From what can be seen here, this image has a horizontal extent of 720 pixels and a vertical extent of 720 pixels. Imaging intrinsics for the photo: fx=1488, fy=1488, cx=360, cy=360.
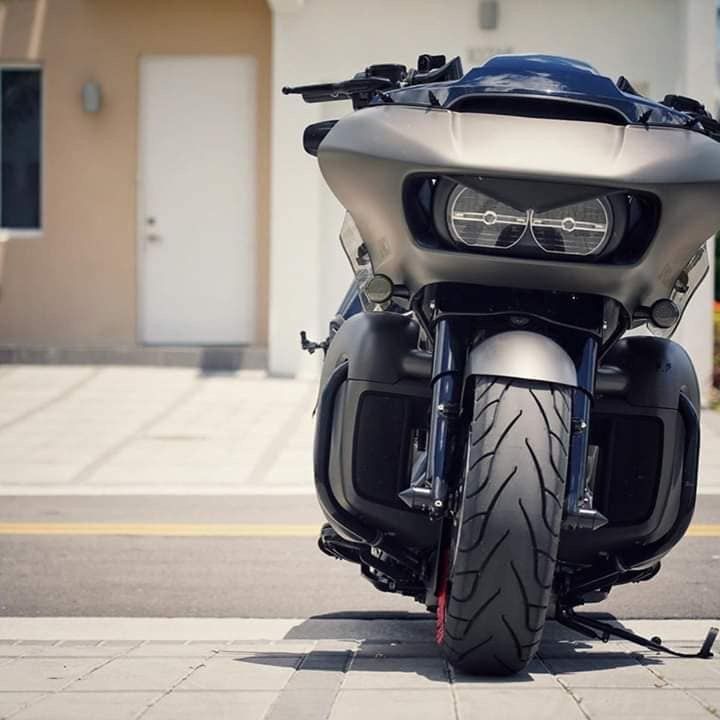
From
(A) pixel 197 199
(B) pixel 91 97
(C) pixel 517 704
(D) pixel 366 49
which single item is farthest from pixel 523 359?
(B) pixel 91 97

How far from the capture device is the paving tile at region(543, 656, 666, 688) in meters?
4.13

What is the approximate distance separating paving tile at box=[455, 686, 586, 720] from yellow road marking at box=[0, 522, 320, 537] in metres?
3.73

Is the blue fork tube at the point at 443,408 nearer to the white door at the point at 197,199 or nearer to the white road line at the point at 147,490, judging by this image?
the white road line at the point at 147,490

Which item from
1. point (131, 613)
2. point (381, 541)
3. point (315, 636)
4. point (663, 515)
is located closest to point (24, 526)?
point (131, 613)

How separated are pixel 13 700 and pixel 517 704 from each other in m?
1.33

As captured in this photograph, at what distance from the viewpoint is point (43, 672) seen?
4.36 m

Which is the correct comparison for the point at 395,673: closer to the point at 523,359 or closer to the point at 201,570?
the point at 523,359

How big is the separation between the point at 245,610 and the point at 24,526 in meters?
2.35

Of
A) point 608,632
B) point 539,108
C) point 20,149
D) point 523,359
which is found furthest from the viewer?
point 20,149

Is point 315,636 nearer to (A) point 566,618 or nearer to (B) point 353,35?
(A) point 566,618

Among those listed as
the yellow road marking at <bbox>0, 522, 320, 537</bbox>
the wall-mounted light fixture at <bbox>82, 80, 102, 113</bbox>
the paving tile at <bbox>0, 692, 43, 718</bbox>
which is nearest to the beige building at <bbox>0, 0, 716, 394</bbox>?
the wall-mounted light fixture at <bbox>82, 80, 102, 113</bbox>

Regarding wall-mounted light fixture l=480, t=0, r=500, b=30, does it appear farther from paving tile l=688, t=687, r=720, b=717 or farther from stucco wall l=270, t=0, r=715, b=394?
paving tile l=688, t=687, r=720, b=717

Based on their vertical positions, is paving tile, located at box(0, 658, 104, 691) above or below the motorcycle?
below

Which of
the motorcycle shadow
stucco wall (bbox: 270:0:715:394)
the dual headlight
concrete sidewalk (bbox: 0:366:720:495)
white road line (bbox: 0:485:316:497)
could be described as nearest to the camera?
the dual headlight
